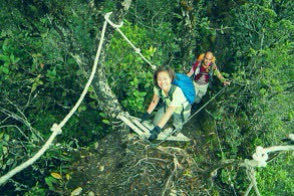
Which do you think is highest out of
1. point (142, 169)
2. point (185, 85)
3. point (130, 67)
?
point (185, 85)

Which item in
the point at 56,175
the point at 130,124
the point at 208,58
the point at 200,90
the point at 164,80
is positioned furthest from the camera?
the point at 200,90

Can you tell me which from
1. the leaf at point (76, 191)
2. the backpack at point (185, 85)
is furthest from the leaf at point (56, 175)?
the backpack at point (185, 85)

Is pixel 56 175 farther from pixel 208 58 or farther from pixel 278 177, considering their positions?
pixel 278 177

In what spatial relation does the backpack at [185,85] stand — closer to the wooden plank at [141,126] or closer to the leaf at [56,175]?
the wooden plank at [141,126]

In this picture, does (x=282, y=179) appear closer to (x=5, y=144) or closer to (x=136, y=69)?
(x=136, y=69)

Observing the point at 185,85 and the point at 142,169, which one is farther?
the point at 185,85

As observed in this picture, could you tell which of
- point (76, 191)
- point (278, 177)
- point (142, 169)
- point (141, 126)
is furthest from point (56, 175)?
point (278, 177)

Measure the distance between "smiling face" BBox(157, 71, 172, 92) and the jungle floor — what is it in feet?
A: 2.65

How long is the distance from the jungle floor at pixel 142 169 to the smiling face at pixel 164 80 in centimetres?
81

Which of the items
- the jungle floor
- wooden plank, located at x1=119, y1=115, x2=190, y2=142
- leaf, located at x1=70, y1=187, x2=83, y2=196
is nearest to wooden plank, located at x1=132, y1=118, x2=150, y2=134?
wooden plank, located at x1=119, y1=115, x2=190, y2=142

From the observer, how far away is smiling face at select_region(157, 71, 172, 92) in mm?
4340

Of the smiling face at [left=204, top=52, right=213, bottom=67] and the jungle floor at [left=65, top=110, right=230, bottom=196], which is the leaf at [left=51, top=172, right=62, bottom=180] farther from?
the smiling face at [left=204, top=52, right=213, bottom=67]

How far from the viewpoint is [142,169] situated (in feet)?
14.0

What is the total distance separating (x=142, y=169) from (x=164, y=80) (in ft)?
3.67
